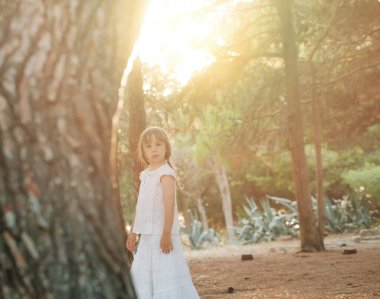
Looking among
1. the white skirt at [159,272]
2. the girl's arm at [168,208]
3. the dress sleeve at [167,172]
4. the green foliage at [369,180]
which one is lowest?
the white skirt at [159,272]

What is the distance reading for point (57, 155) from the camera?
2.15 metres

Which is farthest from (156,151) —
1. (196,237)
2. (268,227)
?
(268,227)

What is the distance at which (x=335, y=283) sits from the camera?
686 cm

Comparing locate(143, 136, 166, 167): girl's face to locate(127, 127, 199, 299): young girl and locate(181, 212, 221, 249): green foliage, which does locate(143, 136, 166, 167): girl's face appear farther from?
locate(181, 212, 221, 249): green foliage

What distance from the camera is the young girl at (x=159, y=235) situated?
15.7 ft

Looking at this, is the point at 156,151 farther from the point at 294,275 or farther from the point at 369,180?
the point at 369,180

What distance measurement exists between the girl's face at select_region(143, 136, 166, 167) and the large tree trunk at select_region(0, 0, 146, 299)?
2657 mm

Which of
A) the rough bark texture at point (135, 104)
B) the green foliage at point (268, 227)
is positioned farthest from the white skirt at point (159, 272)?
the green foliage at point (268, 227)

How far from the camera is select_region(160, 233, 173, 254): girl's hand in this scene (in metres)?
4.70

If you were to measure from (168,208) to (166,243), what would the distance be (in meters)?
0.26

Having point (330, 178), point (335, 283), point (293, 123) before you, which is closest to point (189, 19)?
point (293, 123)

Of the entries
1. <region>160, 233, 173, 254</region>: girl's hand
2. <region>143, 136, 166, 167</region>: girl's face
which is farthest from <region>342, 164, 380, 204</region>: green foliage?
<region>160, 233, 173, 254</region>: girl's hand

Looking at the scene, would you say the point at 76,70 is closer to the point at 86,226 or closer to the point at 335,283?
the point at 86,226

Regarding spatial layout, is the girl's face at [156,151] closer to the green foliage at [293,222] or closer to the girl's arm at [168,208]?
the girl's arm at [168,208]
